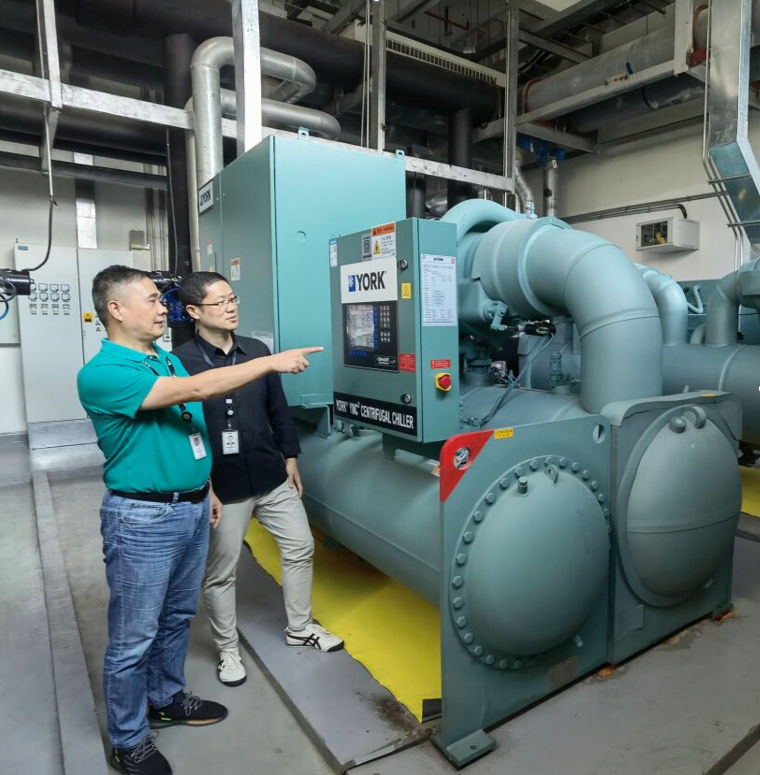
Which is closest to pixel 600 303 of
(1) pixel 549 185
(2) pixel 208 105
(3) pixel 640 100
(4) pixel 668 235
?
(2) pixel 208 105

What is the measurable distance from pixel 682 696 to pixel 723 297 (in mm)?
2718

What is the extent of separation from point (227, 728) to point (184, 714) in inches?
5.3

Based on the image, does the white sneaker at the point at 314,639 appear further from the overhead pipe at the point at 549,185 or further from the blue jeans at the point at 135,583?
the overhead pipe at the point at 549,185

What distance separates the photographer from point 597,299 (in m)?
1.90

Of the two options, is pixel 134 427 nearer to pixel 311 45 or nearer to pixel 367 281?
pixel 367 281

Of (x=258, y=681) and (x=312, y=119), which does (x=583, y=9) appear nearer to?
(x=312, y=119)

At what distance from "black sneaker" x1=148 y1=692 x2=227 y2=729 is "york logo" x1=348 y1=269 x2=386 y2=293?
1346 millimetres

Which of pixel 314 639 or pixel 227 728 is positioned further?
pixel 314 639

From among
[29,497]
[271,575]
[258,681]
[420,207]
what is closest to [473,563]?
[258,681]

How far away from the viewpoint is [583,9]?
16.1ft

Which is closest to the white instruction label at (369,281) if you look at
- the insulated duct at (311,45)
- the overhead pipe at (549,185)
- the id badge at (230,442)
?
the id badge at (230,442)

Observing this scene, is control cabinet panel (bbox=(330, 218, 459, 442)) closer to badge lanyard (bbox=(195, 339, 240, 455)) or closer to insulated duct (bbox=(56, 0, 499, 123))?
badge lanyard (bbox=(195, 339, 240, 455))

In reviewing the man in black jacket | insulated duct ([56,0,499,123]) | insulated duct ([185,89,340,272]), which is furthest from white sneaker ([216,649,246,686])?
insulated duct ([56,0,499,123])

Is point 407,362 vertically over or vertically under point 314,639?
over
